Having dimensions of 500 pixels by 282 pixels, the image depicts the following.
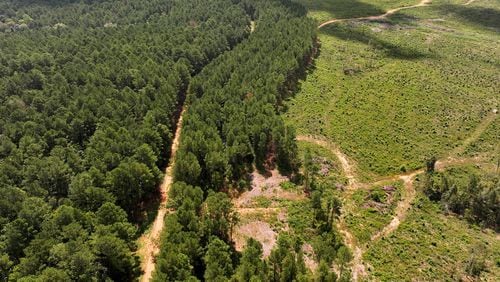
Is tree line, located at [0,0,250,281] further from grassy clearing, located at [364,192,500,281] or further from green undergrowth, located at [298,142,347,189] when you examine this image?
grassy clearing, located at [364,192,500,281]

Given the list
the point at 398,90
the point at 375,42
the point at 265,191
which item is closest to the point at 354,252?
the point at 265,191

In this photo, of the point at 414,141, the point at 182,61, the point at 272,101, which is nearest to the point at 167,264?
the point at 272,101

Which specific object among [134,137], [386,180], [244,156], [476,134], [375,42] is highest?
[375,42]

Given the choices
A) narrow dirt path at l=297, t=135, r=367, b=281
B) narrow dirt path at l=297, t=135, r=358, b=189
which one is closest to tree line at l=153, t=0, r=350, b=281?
narrow dirt path at l=297, t=135, r=367, b=281

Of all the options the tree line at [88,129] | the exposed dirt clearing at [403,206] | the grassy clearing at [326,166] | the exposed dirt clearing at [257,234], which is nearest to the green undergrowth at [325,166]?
the grassy clearing at [326,166]

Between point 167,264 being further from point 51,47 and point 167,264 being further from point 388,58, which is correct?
point 388,58

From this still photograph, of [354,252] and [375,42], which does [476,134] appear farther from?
[375,42]

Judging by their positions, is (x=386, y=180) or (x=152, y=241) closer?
(x=152, y=241)
